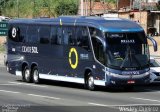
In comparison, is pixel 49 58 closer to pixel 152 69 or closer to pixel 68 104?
pixel 152 69

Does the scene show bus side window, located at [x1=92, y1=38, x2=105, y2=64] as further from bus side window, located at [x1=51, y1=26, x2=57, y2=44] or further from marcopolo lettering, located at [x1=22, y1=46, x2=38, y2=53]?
marcopolo lettering, located at [x1=22, y1=46, x2=38, y2=53]

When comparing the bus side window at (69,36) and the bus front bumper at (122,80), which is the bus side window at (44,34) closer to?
the bus side window at (69,36)

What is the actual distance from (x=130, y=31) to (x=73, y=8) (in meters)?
64.2

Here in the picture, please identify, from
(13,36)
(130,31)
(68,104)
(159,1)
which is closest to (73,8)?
(159,1)

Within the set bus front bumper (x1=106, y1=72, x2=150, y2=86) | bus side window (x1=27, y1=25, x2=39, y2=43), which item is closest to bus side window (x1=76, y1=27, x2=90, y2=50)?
bus front bumper (x1=106, y1=72, x2=150, y2=86)

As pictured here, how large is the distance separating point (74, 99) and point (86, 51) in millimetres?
5108

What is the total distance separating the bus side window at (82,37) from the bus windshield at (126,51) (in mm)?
1319

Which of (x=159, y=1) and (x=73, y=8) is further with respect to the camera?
(x=73, y=8)

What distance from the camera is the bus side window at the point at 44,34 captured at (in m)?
29.3

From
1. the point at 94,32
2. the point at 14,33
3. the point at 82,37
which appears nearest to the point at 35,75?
the point at 14,33

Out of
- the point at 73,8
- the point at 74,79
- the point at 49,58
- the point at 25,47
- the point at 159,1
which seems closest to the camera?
the point at 74,79

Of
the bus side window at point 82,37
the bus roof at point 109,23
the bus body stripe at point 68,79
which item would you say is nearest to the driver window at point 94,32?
the bus roof at point 109,23

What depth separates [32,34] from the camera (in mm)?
30500

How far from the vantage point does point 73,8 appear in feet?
294
